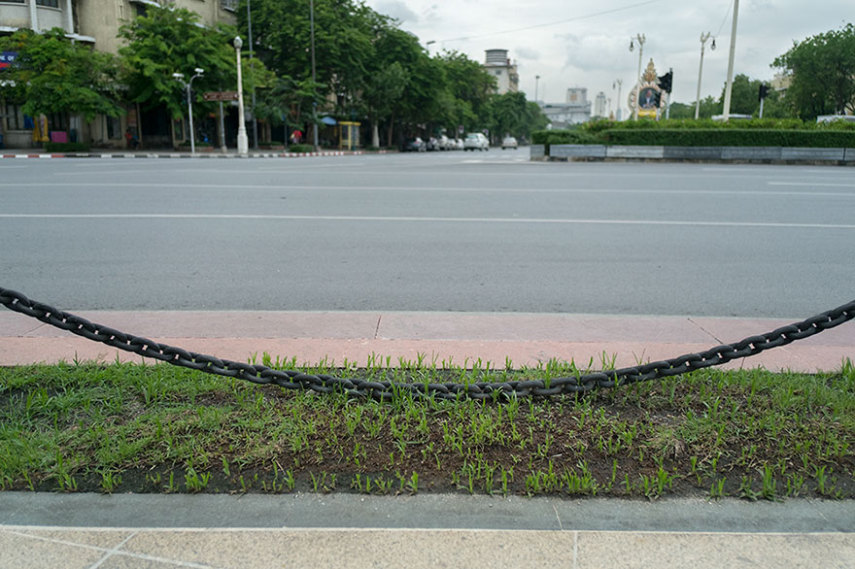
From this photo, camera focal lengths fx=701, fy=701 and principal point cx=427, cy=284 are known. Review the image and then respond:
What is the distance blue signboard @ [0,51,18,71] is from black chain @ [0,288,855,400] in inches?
1590

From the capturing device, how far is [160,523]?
8.44ft

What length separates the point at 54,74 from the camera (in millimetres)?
34000

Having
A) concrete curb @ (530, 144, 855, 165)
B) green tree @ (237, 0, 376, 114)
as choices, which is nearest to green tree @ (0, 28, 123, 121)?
green tree @ (237, 0, 376, 114)

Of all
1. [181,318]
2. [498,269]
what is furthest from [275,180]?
[181,318]

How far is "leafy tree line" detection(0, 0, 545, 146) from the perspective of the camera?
116 feet

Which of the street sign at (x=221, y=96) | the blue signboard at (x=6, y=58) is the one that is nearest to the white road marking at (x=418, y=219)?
the street sign at (x=221, y=96)

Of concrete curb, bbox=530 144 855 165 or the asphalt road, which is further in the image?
concrete curb, bbox=530 144 855 165

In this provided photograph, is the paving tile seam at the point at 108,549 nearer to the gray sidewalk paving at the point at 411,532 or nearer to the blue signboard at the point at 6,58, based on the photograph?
the gray sidewalk paving at the point at 411,532

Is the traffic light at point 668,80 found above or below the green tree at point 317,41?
below

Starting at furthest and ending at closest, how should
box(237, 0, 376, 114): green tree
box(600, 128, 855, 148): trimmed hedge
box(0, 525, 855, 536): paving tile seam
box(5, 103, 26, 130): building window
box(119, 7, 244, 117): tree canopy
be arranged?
box(237, 0, 376, 114): green tree < box(5, 103, 26, 130): building window < box(119, 7, 244, 117): tree canopy < box(600, 128, 855, 148): trimmed hedge < box(0, 525, 855, 536): paving tile seam

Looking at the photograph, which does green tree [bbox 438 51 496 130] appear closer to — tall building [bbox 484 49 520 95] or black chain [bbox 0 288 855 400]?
black chain [bbox 0 288 855 400]

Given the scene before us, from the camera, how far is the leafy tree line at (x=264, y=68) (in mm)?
35406

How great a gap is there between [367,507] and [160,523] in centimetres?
76

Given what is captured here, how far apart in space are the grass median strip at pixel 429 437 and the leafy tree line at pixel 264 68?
3612 centimetres
